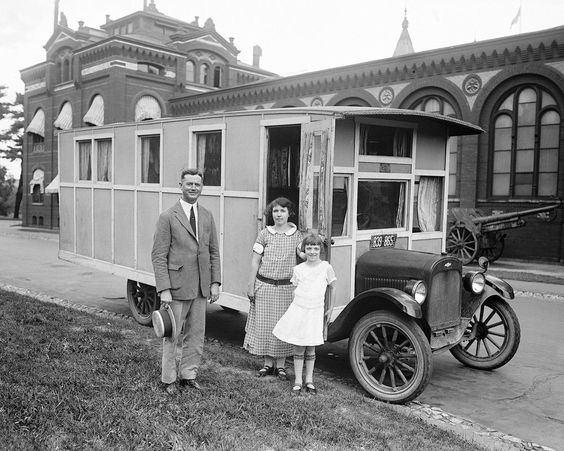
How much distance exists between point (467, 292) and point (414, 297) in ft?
4.04

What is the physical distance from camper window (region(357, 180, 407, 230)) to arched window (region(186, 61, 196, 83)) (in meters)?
29.9

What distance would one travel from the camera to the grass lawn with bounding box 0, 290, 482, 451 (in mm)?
4371

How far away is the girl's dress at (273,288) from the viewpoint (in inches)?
239

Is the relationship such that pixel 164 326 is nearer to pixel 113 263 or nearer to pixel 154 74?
pixel 113 263

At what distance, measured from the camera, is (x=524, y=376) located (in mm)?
6746

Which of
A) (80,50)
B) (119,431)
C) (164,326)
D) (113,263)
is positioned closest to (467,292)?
(164,326)

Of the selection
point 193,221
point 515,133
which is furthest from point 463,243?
point 193,221

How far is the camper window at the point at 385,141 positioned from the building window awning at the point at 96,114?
27.5 m

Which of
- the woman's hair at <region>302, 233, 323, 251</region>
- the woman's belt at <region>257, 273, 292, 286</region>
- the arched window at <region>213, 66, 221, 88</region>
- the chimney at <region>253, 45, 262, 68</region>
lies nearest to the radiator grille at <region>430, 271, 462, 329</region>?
the woman's hair at <region>302, 233, 323, 251</region>

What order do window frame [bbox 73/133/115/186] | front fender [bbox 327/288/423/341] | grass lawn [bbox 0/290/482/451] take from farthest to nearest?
window frame [bbox 73/133/115/186], front fender [bbox 327/288/423/341], grass lawn [bbox 0/290/482/451]

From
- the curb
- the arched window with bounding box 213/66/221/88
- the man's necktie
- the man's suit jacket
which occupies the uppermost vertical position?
the arched window with bounding box 213/66/221/88

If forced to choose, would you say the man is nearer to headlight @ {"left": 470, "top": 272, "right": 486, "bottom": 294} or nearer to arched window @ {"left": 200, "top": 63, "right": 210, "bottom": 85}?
headlight @ {"left": 470, "top": 272, "right": 486, "bottom": 294}

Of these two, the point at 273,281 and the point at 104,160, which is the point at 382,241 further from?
the point at 104,160

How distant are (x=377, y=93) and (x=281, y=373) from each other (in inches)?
752
